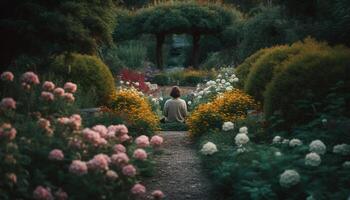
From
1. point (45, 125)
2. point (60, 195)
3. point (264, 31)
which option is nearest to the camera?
point (60, 195)

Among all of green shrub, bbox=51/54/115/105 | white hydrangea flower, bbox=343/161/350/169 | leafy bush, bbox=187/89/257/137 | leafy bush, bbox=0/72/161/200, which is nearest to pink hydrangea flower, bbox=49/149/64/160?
leafy bush, bbox=0/72/161/200

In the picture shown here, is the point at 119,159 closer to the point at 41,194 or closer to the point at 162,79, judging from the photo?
the point at 41,194

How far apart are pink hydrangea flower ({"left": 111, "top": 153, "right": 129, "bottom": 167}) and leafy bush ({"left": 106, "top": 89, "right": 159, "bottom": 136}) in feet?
12.5

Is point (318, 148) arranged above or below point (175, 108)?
above

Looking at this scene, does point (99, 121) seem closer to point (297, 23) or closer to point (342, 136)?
point (342, 136)

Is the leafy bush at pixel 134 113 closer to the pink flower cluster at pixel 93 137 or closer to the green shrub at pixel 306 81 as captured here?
the green shrub at pixel 306 81

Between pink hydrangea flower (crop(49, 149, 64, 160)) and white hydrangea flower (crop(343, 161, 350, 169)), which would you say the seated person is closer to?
white hydrangea flower (crop(343, 161, 350, 169))

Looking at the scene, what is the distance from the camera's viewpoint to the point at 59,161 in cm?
505

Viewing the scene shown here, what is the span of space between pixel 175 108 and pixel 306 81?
5394 millimetres

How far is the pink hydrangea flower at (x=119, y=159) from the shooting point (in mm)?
4906

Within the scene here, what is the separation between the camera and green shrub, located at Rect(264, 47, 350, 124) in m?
7.62

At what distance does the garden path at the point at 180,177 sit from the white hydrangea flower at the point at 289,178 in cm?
119

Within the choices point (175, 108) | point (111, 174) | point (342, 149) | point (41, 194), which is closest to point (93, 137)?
point (111, 174)

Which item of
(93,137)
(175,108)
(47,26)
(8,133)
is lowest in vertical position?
(175,108)
